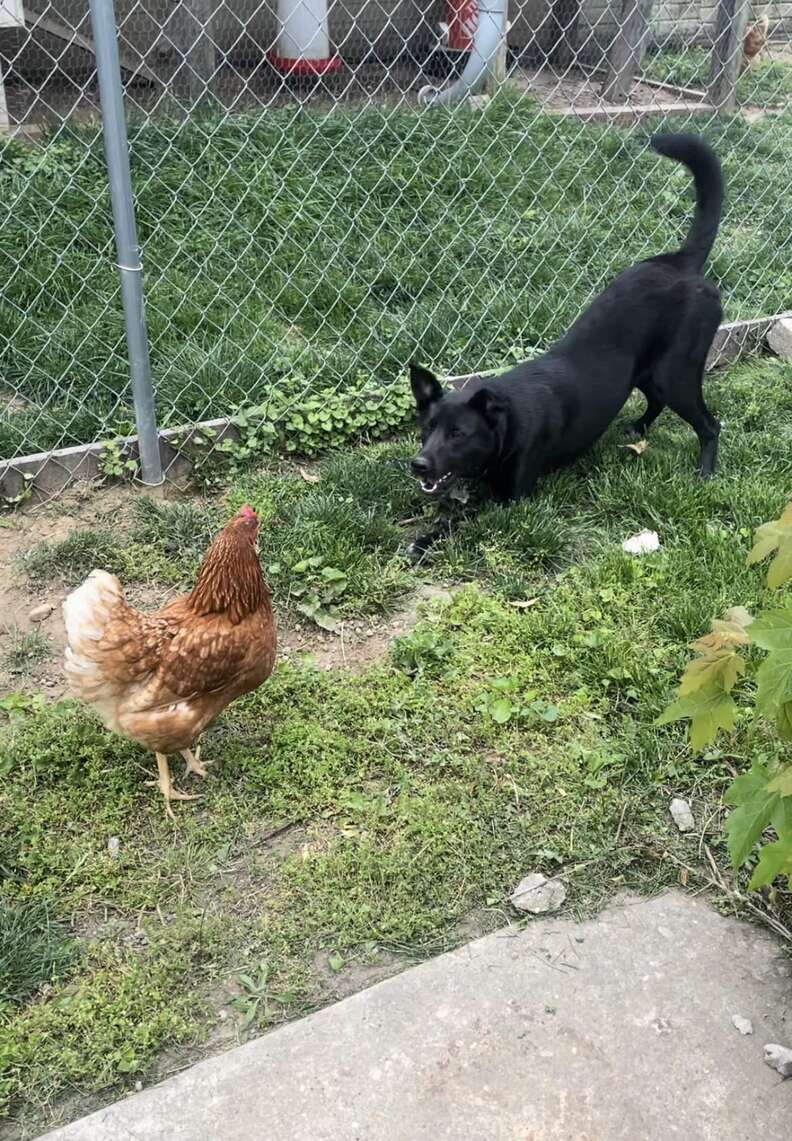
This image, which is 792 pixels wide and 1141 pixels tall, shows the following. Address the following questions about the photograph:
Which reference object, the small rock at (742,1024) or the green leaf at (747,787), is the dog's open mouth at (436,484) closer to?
the green leaf at (747,787)

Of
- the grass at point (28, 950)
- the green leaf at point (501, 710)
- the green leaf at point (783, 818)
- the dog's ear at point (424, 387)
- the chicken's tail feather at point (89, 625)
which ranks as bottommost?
the grass at point (28, 950)

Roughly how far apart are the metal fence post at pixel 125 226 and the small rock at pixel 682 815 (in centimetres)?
218

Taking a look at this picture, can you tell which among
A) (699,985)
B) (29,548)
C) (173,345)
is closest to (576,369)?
(173,345)

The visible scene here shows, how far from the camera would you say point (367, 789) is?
262 centimetres

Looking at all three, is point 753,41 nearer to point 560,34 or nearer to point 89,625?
point 560,34

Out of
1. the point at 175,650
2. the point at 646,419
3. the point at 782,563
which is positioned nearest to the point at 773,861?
the point at 782,563

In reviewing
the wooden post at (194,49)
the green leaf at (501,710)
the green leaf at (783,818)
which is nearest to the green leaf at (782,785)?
the green leaf at (783,818)

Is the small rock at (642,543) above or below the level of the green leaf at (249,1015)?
above

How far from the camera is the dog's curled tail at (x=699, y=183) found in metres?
3.83

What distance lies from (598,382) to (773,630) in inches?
91.8

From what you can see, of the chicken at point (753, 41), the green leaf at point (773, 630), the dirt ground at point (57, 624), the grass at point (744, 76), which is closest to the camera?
the green leaf at point (773, 630)

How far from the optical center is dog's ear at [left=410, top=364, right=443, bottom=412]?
11.6 ft

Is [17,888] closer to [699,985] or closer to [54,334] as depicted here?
[699,985]

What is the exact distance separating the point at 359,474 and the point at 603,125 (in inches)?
155
